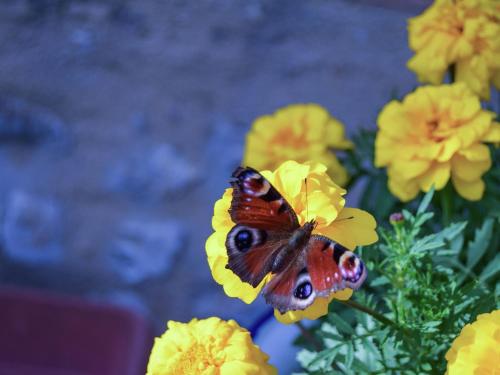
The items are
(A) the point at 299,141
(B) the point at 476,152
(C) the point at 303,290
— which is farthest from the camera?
(A) the point at 299,141

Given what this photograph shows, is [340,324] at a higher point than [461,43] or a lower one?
lower

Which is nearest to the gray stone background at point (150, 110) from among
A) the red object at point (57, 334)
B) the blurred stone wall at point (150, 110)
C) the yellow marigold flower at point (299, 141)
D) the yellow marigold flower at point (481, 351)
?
the blurred stone wall at point (150, 110)

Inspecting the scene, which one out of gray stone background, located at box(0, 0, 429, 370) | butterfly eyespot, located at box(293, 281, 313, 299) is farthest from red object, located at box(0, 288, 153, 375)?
butterfly eyespot, located at box(293, 281, 313, 299)

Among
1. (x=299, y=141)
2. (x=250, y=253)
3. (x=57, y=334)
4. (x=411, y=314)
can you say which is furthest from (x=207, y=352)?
(x=57, y=334)

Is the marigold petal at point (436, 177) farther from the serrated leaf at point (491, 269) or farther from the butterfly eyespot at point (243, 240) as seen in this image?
the butterfly eyespot at point (243, 240)

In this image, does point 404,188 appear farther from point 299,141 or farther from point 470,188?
point 299,141

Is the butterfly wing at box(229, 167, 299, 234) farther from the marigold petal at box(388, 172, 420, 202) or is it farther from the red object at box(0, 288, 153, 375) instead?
the red object at box(0, 288, 153, 375)
